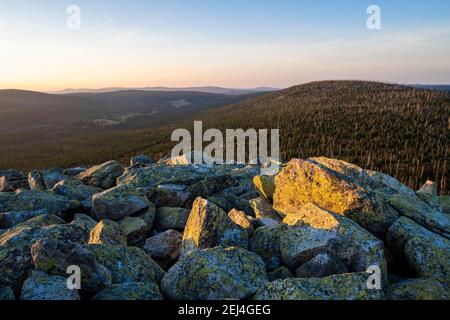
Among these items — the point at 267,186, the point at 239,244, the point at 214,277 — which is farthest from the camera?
the point at 267,186

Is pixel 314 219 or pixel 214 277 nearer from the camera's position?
pixel 214 277

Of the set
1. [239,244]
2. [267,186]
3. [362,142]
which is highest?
[267,186]

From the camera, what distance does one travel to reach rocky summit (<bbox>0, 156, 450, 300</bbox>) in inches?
196

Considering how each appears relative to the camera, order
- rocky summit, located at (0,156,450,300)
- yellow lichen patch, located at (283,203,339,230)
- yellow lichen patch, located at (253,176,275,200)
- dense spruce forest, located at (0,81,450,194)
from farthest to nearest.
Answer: dense spruce forest, located at (0,81,450,194)
yellow lichen patch, located at (253,176,275,200)
yellow lichen patch, located at (283,203,339,230)
rocky summit, located at (0,156,450,300)

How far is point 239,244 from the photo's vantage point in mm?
6547

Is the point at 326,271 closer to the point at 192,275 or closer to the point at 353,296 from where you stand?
the point at 353,296

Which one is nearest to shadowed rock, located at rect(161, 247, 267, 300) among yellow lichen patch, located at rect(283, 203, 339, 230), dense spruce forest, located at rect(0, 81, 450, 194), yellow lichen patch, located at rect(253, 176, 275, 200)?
yellow lichen patch, located at rect(283, 203, 339, 230)

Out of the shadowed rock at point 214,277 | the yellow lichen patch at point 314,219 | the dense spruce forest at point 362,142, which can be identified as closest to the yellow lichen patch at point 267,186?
the yellow lichen patch at point 314,219

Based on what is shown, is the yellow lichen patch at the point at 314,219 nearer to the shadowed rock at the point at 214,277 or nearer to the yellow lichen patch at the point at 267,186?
the shadowed rock at the point at 214,277

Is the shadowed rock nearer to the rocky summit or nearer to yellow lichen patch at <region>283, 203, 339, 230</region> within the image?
the rocky summit

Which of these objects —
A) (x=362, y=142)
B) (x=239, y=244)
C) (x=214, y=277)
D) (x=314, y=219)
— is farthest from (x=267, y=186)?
(x=362, y=142)

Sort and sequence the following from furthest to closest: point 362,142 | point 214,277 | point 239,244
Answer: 1. point 362,142
2. point 239,244
3. point 214,277

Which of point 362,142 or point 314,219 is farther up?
point 314,219

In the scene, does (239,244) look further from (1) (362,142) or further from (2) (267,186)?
(1) (362,142)
